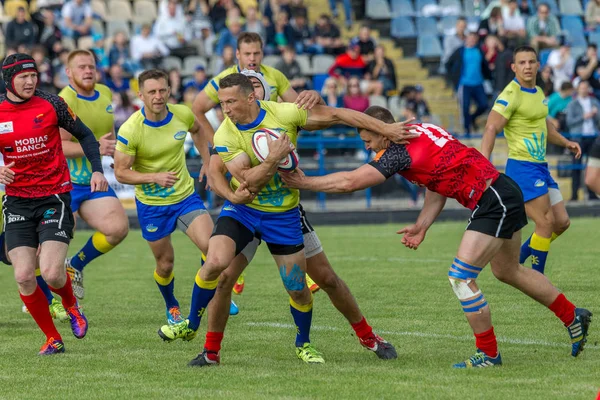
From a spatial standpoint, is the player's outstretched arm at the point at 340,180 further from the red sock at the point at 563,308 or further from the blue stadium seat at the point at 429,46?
the blue stadium seat at the point at 429,46

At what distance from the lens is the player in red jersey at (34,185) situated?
8.30 m

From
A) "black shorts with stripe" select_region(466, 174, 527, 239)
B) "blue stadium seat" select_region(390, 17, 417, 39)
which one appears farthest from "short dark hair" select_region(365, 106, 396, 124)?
"blue stadium seat" select_region(390, 17, 417, 39)

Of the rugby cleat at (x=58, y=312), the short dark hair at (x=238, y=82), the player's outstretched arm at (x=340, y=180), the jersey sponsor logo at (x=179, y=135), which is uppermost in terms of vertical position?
the short dark hair at (x=238, y=82)

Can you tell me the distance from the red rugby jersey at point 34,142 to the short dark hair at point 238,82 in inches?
70.8

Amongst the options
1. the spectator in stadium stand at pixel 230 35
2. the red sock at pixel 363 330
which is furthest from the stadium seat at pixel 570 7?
the red sock at pixel 363 330

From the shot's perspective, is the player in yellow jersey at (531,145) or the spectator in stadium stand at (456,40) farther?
the spectator in stadium stand at (456,40)

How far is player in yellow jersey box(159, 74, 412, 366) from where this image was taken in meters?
7.42

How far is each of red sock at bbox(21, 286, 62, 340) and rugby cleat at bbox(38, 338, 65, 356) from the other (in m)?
0.04

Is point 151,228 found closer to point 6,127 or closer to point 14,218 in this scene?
point 14,218

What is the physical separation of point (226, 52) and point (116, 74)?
2526 mm

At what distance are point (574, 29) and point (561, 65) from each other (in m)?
3.93

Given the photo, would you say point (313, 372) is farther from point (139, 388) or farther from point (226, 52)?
point (226, 52)

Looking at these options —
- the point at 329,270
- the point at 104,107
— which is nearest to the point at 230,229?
the point at 329,270

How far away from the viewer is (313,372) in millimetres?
7297
